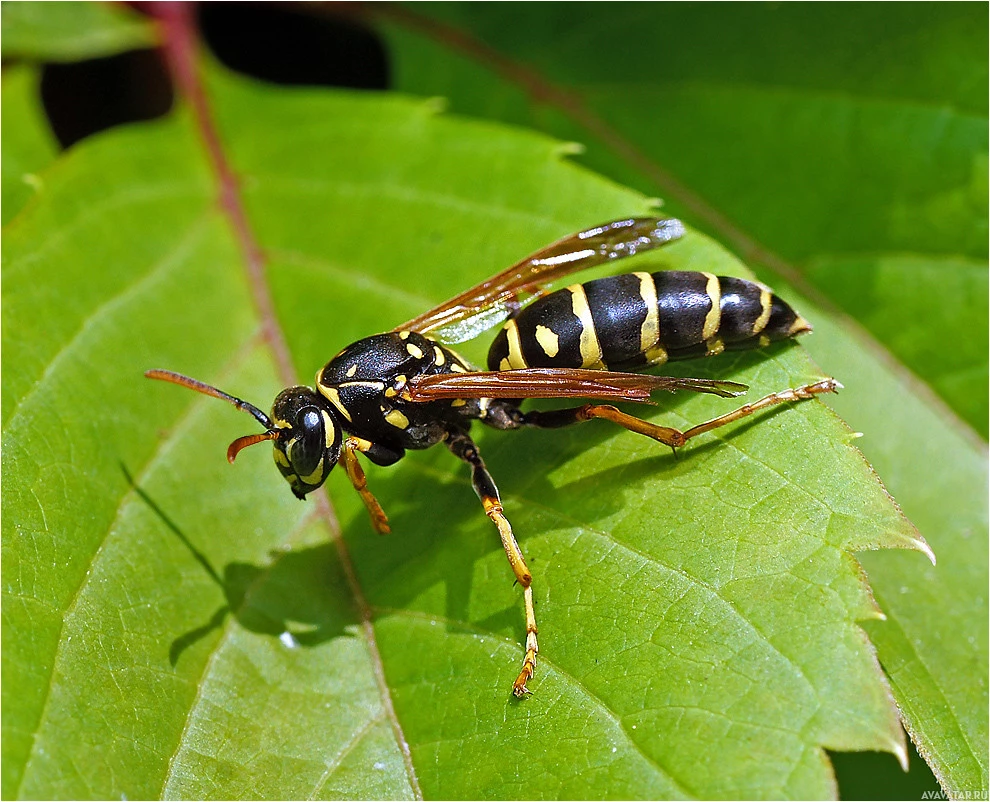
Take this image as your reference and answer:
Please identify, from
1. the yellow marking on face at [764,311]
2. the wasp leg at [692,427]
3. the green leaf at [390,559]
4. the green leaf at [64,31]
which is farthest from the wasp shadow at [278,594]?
the green leaf at [64,31]

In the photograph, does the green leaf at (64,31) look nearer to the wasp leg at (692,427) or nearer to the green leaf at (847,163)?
the green leaf at (847,163)

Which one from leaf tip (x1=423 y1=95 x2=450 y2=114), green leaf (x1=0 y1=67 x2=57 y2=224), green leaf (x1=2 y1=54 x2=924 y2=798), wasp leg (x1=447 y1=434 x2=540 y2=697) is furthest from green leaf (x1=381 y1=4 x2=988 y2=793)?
green leaf (x1=0 y1=67 x2=57 y2=224)

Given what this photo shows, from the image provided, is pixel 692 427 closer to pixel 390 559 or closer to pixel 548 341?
pixel 548 341

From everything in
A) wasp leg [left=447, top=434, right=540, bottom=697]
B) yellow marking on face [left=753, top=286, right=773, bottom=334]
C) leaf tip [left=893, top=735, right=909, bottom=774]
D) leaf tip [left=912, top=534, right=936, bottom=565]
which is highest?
yellow marking on face [left=753, top=286, right=773, bottom=334]

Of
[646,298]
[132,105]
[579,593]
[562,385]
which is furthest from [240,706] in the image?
[132,105]

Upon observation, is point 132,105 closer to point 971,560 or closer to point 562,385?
point 562,385

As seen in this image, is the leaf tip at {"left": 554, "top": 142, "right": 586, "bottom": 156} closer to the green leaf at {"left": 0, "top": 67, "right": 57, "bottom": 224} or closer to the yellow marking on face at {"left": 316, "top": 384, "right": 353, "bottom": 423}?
the yellow marking on face at {"left": 316, "top": 384, "right": 353, "bottom": 423}
